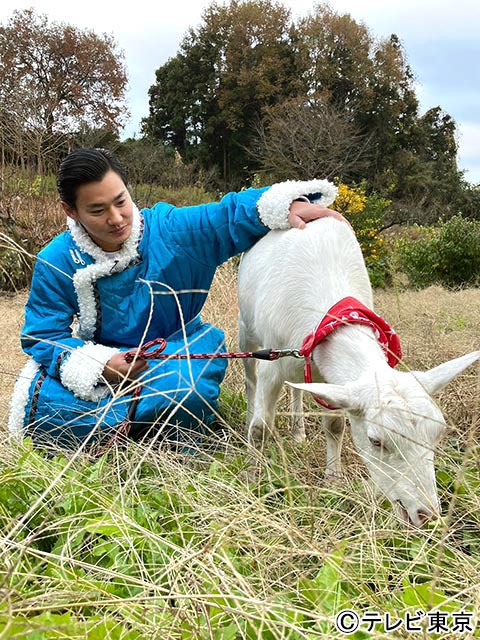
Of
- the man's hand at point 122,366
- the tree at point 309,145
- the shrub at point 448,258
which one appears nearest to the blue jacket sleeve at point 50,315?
the man's hand at point 122,366

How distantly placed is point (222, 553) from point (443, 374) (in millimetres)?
957

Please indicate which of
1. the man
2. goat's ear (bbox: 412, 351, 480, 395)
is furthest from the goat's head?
the man

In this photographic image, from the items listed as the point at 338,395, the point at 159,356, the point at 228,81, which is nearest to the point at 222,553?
the point at 338,395

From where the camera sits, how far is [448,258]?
12.7 meters

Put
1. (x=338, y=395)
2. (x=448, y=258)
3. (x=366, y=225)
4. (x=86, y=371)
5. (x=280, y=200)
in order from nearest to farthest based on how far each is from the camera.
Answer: (x=338, y=395)
(x=86, y=371)
(x=280, y=200)
(x=448, y=258)
(x=366, y=225)

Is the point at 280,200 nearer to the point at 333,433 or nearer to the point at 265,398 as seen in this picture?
the point at 265,398

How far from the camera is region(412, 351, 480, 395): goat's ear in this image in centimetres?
197

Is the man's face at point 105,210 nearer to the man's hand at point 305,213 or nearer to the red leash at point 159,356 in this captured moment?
the red leash at point 159,356

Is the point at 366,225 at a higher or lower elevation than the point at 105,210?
higher

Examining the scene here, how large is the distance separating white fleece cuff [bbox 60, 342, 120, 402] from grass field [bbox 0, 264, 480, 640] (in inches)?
16.7

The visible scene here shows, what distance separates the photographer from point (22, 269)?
29.9ft

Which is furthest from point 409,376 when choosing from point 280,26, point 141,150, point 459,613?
point 280,26

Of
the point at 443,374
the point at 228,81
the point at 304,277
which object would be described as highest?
the point at 228,81

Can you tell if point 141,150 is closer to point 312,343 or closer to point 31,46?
point 31,46
